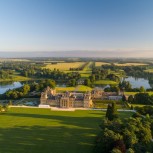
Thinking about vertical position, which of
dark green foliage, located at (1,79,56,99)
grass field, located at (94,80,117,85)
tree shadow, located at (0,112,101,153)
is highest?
tree shadow, located at (0,112,101,153)

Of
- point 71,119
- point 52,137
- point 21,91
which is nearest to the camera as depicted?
point 52,137

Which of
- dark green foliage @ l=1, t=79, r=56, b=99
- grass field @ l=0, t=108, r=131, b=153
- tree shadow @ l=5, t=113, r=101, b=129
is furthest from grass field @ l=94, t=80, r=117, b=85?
tree shadow @ l=5, t=113, r=101, b=129

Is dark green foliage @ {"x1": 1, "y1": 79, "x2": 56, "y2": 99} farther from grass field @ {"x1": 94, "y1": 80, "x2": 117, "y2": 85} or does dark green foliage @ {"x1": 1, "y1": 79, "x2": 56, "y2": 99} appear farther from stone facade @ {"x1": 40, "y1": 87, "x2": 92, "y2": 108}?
grass field @ {"x1": 94, "y1": 80, "x2": 117, "y2": 85}

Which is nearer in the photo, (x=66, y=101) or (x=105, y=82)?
(x=66, y=101)

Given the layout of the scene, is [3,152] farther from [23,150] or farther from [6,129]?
[6,129]

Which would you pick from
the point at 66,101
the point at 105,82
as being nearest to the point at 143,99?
the point at 66,101

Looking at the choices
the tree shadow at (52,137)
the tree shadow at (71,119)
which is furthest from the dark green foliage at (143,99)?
the tree shadow at (52,137)

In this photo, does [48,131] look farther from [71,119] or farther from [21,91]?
[21,91]

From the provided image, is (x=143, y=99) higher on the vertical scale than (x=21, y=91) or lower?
higher

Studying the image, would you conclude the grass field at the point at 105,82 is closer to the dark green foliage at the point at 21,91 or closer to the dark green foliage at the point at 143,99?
the dark green foliage at the point at 21,91

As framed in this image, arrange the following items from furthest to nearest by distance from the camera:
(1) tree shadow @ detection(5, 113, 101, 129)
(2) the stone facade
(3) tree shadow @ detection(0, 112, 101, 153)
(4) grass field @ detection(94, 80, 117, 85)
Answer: (4) grass field @ detection(94, 80, 117, 85) < (2) the stone facade < (1) tree shadow @ detection(5, 113, 101, 129) < (3) tree shadow @ detection(0, 112, 101, 153)
